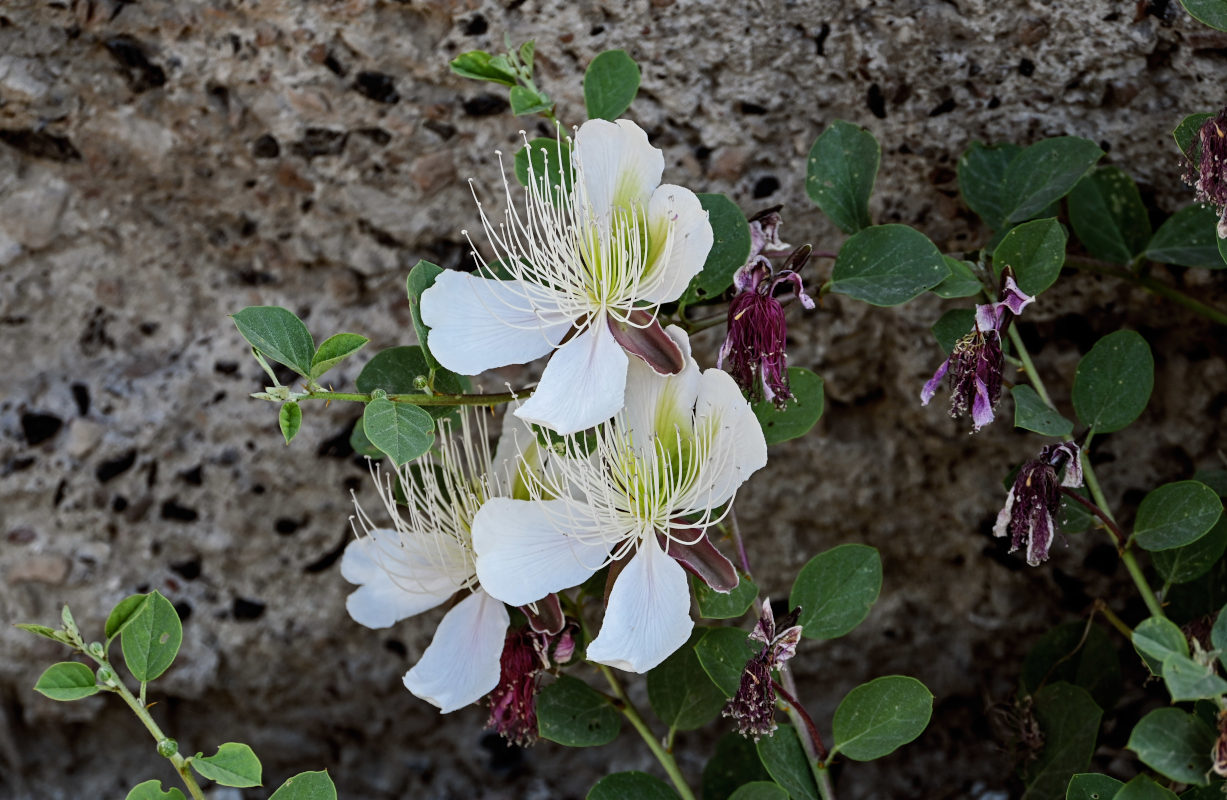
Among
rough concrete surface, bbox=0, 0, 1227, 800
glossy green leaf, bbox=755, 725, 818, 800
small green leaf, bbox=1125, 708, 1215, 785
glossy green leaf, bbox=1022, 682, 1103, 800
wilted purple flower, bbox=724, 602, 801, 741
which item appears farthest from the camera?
rough concrete surface, bbox=0, 0, 1227, 800

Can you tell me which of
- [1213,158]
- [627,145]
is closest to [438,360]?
[627,145]

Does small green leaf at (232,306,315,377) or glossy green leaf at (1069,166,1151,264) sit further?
glossy green leaf at (1069,166,1151,264)

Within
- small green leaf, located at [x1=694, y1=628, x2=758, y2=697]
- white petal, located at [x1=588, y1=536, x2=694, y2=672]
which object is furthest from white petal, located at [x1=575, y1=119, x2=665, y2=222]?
small green leaf, located at [x1=694, y1=628, x2=758, y2=697]

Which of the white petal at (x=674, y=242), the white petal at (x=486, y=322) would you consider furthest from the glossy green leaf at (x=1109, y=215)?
the white petal at (x=486, y=322)

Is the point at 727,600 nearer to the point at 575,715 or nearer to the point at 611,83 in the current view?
the point at 575,715

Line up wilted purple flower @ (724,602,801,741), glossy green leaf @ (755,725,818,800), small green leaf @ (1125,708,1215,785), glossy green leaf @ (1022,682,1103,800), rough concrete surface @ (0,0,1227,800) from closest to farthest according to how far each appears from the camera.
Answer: small green leaf @ (1125,708,1215,785)
wilted purple flower @ (724,602,801,741)
glossy green leaf @ (755,725,818,800)
glossy green leaf @ (1022,682,1103,800)
rough concrete surface @ (0,0,1227,800)

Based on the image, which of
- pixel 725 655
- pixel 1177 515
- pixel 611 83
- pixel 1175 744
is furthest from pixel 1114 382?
pixel 611 83

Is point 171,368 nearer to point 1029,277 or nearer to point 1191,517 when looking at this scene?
point 1029,277

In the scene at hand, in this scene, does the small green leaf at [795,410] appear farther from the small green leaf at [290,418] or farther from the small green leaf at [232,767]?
the small green leaf at [232,767]

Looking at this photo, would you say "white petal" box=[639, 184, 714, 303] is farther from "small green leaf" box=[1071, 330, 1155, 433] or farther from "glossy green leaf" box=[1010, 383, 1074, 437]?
"small green leaf" box=[1071, 330, 1155, 433]
